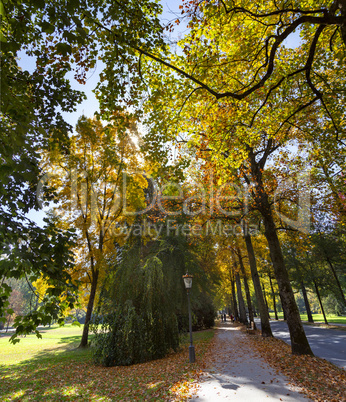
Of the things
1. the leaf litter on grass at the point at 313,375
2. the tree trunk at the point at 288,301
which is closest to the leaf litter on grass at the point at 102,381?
the leaf litter on grass at the point at 313,375

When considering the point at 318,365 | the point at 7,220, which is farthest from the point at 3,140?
the point at 318,365

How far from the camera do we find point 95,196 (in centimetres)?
1376

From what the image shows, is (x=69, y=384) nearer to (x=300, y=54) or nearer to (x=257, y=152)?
(x=257, y=152)

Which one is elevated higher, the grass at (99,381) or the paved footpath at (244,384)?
the paved footpath at (244,384)

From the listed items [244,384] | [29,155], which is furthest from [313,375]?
[29,155]

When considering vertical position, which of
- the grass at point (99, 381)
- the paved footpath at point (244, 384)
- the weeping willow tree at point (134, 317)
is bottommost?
the grass at point (99, 381)

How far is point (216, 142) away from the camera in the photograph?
8.48 m

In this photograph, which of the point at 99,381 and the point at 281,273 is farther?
the point at 281,273

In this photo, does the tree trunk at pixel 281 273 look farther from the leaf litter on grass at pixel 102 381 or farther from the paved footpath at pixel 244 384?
the leaf litter on grass at pixel 102 381

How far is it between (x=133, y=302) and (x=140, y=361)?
225 cm

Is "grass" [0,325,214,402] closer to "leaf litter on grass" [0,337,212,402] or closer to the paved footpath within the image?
"leaf litter on grass" [0,337,212,402]

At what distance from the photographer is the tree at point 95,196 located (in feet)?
41.7

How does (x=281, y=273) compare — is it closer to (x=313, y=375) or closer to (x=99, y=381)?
(x=313, y=375)

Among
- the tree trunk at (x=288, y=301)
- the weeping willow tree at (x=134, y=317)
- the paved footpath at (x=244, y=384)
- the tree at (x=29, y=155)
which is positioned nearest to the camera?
the tree at (x=29, y=155)
